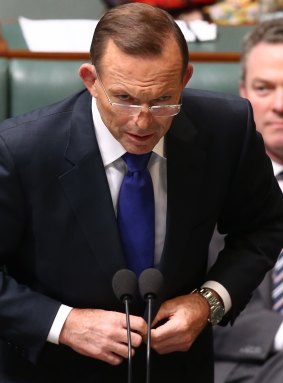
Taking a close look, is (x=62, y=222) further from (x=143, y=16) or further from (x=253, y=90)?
(x=253, y=90)

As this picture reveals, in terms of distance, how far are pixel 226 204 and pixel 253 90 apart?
0.65 m

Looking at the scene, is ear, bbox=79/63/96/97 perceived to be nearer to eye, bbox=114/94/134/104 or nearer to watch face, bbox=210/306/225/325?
eye, bbox=114/94/134/104

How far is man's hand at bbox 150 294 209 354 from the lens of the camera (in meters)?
1.16

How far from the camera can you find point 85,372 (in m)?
1.26

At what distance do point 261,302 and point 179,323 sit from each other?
0.58 metres

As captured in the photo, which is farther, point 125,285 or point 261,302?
point 261,302

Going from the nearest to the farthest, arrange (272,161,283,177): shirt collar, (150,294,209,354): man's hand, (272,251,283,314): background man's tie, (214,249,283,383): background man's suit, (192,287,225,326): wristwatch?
(150,294,209,354): man's hand → (192,287,225,326): wristwatch → (214,249,283,383): background man's suit → (272,251,283,314): background man's tie → (272,161,283,177): shirt collar

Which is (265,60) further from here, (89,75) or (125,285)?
(125,285)

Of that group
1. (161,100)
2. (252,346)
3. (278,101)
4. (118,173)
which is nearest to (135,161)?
(118,173)

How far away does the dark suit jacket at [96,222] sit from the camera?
3.83ft

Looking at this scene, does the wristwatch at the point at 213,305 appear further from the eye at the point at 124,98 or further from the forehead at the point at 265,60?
the forehead at the point at 265,60

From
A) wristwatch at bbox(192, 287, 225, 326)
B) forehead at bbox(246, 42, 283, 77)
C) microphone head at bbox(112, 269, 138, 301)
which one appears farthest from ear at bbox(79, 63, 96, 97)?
forehead at bbox(246, 42, 283, 77)

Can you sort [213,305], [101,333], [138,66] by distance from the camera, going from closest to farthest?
1. [138,66]
2. [101,333]
3. [213,305]

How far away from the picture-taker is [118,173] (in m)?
1.20
